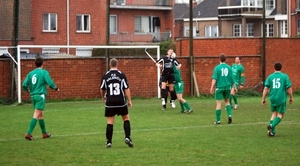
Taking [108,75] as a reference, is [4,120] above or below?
below

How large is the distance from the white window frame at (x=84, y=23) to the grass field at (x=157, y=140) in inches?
1062

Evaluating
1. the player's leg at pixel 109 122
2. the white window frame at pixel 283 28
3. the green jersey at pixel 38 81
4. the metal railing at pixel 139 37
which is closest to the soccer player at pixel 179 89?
the green jersey at pixel 38 81

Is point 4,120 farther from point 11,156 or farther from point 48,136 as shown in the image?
point 11,156

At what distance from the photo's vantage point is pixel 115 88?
15938mm

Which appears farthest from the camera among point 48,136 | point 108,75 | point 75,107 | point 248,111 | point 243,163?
point 75,107

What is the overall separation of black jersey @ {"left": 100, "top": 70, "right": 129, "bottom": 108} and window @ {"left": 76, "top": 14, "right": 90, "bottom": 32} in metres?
37.9

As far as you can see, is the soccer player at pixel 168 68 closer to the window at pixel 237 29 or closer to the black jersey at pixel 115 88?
the black jersey at pixel 115 88

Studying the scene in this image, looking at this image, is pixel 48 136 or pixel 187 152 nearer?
pixel 187 152

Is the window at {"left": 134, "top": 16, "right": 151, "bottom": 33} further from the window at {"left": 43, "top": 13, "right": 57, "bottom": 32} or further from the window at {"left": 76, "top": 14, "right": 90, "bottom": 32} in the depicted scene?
the window at {"left": 43, "top": 13, "right": 57, "bottom": 32}

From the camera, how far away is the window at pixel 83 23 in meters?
53.8

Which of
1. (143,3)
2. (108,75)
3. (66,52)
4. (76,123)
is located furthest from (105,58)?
(143,3)

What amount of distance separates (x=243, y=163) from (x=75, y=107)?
636 inches

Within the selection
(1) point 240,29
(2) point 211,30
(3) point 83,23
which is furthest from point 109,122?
(2) point 211,30

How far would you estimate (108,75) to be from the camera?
16.0 m
